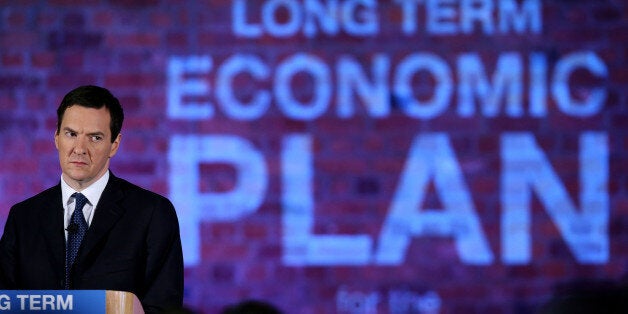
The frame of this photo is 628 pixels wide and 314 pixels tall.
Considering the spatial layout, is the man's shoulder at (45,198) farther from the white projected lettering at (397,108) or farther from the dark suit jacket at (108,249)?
the white projected lettering at (397,108)

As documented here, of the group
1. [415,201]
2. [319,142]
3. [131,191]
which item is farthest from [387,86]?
[131,191]

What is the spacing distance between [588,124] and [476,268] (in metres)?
0.67

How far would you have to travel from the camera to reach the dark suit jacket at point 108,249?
2.46 meters

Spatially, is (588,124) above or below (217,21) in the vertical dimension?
below

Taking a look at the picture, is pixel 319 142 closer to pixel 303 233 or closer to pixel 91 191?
pixel 303 233

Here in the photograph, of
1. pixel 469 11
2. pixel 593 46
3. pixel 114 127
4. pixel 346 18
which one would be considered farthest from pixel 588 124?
pixel 114 127

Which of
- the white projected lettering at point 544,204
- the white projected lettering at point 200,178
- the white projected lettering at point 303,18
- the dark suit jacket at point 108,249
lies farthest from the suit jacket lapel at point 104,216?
the white projected lettering at point 544,204

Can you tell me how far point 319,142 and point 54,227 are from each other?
4.68 ft

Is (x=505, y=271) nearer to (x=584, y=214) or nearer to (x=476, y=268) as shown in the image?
(x=476, y=268)

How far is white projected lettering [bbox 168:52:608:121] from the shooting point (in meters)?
3.75

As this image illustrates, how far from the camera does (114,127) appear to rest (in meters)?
2.53

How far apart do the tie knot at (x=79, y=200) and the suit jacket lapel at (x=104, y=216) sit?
0.12 ft

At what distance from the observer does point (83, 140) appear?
246cm

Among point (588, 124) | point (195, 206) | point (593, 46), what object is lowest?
point (195, 206)
